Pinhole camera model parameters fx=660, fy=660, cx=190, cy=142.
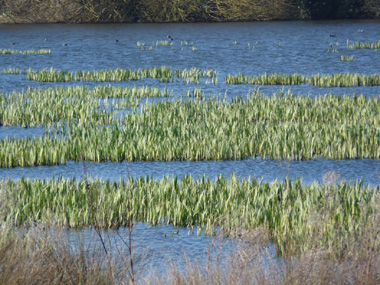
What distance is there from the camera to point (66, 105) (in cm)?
1538

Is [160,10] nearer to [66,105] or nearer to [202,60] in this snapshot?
[202,60]

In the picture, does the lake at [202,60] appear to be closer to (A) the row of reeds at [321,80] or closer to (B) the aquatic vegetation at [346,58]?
(B) the aquatic vegetation at [346,58]

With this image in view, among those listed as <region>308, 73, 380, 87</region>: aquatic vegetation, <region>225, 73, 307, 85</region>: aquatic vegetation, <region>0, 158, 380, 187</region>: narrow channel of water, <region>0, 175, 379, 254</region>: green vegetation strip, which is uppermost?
<region>0, 175, 379, 254</region>: green vegetation strip

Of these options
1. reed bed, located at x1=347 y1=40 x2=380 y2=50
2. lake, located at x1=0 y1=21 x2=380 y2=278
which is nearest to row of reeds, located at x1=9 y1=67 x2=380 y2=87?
lake, located at x1=0 y1=21 x2=380 y2=278

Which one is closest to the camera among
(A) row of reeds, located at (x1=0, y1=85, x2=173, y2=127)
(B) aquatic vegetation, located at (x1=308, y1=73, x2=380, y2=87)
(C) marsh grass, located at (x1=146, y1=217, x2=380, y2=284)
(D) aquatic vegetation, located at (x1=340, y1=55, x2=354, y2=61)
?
(C) marsh grass, located at (x1=146, y1=217, x2=380, y2=284)

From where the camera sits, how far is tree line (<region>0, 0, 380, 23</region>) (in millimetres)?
55344

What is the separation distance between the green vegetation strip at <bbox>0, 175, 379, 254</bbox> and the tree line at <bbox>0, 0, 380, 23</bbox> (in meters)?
48.5

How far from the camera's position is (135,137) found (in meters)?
11.8

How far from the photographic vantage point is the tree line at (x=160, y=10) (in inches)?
2179

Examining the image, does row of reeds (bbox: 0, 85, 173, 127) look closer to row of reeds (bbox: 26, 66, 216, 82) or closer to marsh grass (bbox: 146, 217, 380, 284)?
row of reeds (bbox: 26, 66, 216, 82)

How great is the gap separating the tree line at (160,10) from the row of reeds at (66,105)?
125 feet

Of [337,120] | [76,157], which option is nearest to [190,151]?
[76,157]

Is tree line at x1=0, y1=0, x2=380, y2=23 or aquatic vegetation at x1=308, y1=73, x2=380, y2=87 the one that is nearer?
aquatic vegetation at x1=308, y1=73, x2=380, y2=87

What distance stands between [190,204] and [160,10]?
5000cm
